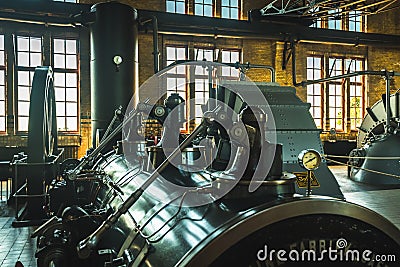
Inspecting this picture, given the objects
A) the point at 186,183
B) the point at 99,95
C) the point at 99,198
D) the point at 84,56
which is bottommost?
the point at 99,198

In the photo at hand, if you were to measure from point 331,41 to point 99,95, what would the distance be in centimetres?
604

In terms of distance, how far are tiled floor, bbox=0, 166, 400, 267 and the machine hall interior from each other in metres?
0.03

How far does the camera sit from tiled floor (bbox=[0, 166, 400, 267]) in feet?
10.9

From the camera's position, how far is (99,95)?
5.96m

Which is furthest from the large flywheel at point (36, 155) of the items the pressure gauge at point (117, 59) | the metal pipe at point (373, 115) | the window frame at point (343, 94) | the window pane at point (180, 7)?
the window frame at point (343, 94)

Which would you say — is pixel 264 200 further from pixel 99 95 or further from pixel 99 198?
pixel 99 95

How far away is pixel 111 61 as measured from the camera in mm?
6047

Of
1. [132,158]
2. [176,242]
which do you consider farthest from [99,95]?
[176,242]

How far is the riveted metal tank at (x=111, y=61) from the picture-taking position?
593cm

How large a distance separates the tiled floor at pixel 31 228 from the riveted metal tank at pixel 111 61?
1.79 meters

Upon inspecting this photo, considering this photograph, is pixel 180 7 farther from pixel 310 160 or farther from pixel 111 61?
pixel 310 160

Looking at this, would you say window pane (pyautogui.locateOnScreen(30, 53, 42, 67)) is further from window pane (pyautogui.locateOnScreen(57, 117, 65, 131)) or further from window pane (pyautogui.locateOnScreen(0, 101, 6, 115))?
window pane (pyautogui.locateOnScreen(57, 117, 65, 131))

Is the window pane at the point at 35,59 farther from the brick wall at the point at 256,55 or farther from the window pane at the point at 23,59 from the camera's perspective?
the brick wall at the point at 256,55

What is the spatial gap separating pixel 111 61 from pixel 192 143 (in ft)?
12.4
